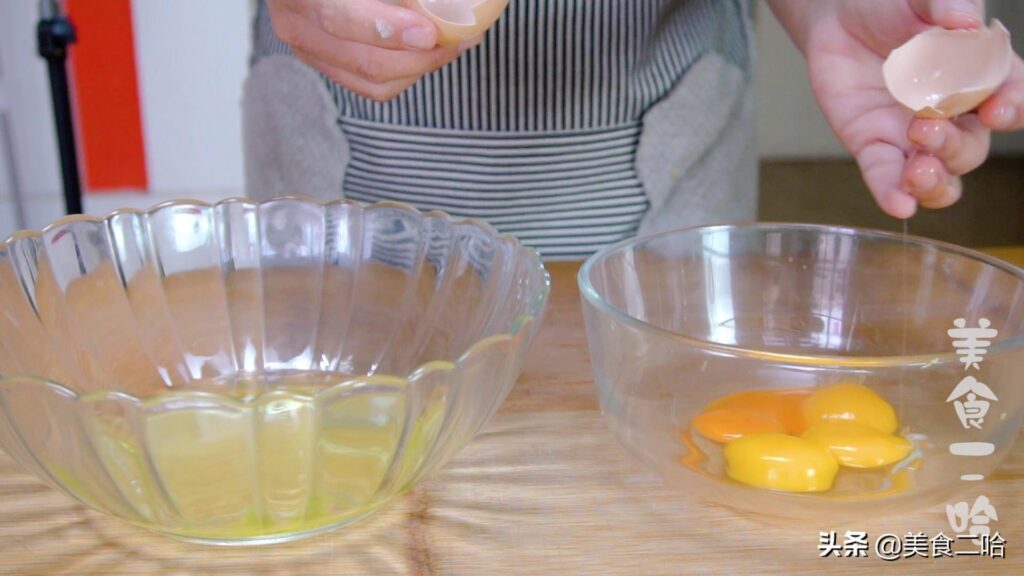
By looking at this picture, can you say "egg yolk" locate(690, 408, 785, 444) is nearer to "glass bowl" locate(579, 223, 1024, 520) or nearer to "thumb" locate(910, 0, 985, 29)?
"glass bowl" locate(579, 223, 1024, 520)

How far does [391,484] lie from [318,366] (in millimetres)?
221

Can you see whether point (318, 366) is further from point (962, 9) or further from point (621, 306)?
point (962, 9)

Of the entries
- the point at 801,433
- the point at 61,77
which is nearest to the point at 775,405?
the point at 801,433

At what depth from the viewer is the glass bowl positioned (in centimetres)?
48

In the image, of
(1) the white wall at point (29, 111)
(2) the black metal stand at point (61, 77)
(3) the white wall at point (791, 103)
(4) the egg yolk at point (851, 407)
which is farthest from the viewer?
(3) the white wall at point (791, 103)

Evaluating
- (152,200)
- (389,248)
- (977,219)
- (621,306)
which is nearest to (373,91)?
(389,248)

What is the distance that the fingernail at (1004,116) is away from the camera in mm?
632

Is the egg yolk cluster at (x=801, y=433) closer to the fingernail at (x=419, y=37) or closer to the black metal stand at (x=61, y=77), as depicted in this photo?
the fingernail at (x=419, y=37)

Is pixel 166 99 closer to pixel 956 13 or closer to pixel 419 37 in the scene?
pixel 419 37

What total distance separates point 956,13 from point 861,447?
0.99 feet

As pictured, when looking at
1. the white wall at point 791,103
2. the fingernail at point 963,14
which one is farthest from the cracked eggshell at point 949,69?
the white wall at point 791,103

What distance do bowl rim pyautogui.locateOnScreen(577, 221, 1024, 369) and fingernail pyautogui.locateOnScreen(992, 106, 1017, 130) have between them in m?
0.09

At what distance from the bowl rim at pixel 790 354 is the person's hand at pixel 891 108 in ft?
0.14

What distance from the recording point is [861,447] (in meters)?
0.50
